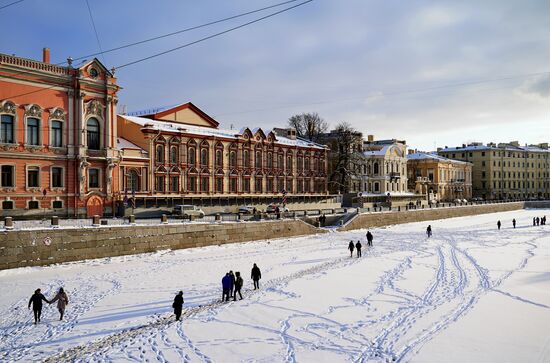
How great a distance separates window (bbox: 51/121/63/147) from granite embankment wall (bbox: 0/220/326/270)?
1132 centimetres

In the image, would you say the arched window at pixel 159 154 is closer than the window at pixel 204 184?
Yes

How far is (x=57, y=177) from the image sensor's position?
37.9m

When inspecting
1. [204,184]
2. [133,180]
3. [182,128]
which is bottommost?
[204,184]

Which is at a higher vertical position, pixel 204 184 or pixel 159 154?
pixel 159 154

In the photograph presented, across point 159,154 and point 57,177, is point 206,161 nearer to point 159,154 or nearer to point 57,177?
point 159,154

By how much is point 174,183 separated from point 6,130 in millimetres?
17558

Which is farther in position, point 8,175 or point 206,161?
point 206,161

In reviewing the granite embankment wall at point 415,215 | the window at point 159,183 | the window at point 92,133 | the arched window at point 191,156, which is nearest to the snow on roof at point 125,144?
the window at point 159,183

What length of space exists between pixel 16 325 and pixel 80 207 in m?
23.0

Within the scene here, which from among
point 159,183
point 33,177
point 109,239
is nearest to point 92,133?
point 33,177

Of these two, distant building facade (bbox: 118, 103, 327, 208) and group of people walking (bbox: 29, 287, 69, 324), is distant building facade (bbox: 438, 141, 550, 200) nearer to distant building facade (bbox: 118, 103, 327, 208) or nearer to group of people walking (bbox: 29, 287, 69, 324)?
distant building facade (bbox: 118, 103, 327, 208)

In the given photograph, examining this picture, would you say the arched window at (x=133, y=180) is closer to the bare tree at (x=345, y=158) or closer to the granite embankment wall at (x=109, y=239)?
the granite embankment wall at (x=109, y=239)

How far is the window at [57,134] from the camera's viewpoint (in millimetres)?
37625

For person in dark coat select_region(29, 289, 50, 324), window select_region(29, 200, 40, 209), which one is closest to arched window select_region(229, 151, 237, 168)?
window select_region(29, 200, 40, 209)
